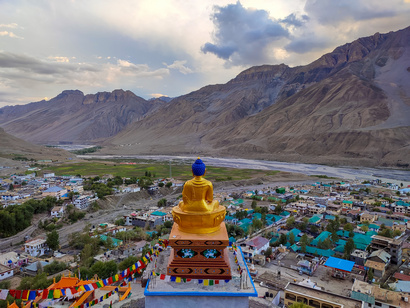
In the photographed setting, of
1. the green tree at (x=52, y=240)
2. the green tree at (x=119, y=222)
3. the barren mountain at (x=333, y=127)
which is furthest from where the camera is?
the barren mountain at (x=333, y=127)

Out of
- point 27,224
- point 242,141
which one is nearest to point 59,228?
point 27,224

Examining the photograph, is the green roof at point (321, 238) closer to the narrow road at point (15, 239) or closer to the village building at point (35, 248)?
the village building at point (35, 248)

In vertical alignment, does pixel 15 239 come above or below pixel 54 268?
below

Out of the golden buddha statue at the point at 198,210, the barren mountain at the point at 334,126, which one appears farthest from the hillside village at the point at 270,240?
the barren mountain at the point at 334,126

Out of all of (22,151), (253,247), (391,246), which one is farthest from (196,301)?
(22,151)

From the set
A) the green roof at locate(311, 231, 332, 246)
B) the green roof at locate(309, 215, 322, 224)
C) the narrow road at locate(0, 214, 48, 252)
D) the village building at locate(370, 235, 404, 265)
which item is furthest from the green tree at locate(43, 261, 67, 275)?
the green roof at locate(309, 215, 322, 224)

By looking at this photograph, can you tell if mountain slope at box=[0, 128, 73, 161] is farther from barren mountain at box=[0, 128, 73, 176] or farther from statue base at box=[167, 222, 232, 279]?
statue base at box=[167, 222, 232, 279]

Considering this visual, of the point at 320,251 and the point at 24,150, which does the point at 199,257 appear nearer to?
the point at 320,251
